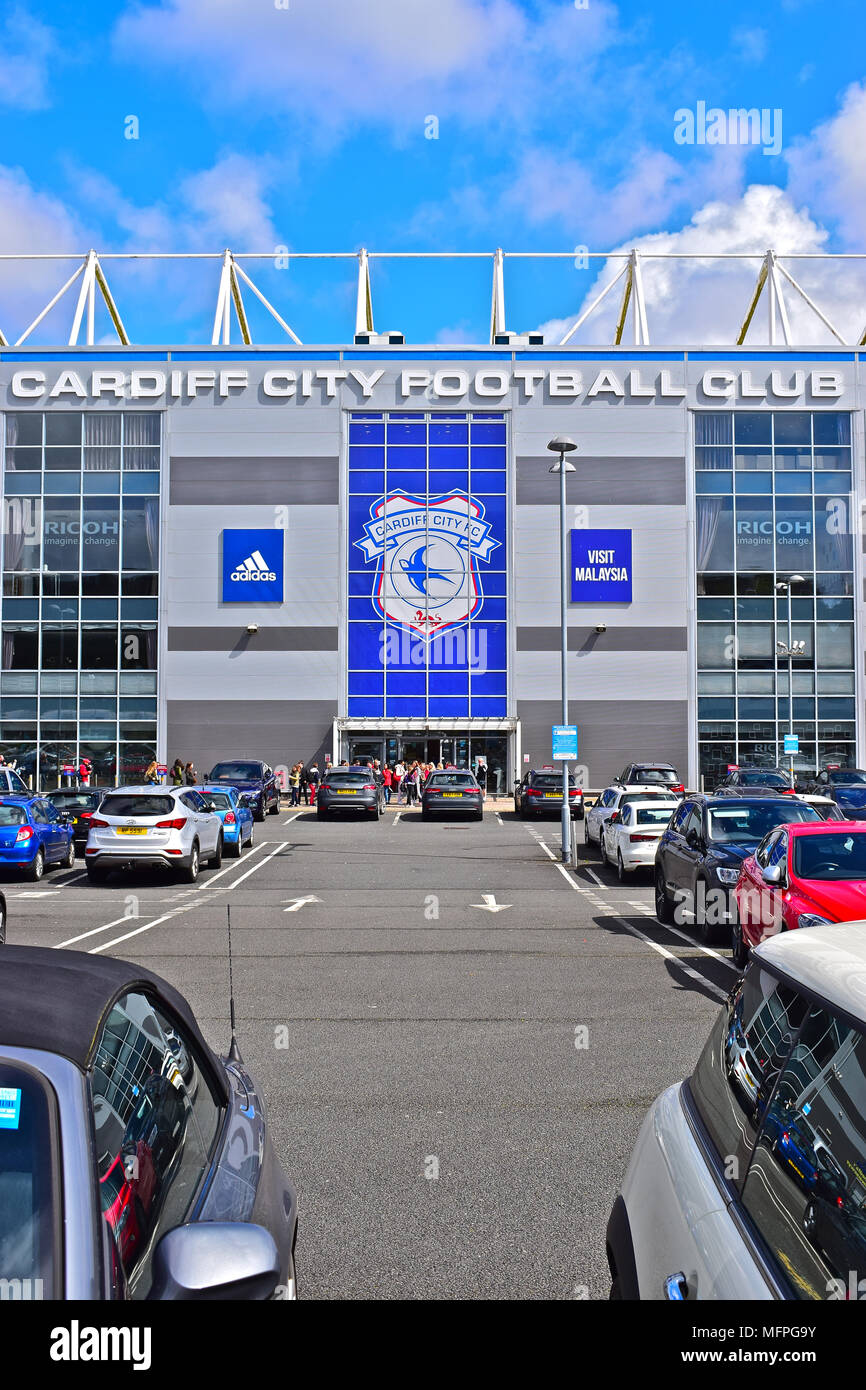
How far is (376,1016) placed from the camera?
8.84 meters

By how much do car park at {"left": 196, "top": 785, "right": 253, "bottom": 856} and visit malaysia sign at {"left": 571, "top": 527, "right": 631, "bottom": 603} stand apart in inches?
955

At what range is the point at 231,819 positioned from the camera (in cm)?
2398

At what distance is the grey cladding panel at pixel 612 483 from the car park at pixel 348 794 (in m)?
18.1

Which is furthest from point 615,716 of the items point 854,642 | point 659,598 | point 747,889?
point 747,889

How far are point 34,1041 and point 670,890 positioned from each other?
41.6 feet

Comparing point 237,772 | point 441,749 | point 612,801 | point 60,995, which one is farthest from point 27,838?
point 441,749

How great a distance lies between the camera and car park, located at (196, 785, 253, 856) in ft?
78.0

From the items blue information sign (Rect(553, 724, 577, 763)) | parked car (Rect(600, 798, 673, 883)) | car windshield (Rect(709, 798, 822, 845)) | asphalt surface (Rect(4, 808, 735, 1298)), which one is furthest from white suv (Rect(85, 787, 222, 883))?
car windshield (Rect(709, 798, 822, 845))

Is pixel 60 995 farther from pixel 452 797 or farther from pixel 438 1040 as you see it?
pixel 452 797

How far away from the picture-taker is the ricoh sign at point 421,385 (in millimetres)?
47938

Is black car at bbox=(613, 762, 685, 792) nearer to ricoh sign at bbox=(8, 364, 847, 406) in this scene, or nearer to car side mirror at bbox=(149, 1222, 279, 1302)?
ricoh sign at bbox=(8, 364, 847, 406)

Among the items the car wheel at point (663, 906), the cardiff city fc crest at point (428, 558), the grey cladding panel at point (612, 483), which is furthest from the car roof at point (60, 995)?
the grey cladding panel at point (612, 483)

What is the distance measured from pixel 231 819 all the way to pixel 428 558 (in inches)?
1014

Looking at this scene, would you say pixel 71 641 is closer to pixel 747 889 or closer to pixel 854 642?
pixel 854 642
